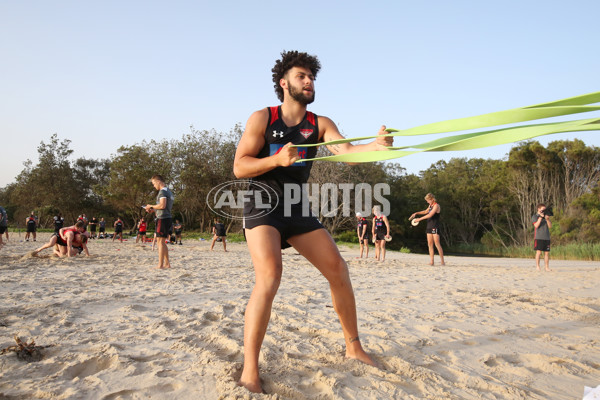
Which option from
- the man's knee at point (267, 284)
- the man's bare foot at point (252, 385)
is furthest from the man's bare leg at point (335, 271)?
the man's bare foot at point (252, 385)

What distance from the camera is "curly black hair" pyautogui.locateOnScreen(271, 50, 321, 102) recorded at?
265cm

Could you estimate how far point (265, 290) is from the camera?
221cm

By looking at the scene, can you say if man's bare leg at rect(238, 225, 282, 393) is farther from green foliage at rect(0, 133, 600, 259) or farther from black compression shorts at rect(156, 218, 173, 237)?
green foliage at rect(0, 133, 600, 259)

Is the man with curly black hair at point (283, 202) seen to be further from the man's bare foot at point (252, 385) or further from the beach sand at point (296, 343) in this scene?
the beach sand at point (296, 343)

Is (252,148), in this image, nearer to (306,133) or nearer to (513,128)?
(306,133)

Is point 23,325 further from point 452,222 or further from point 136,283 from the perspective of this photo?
point 452,222

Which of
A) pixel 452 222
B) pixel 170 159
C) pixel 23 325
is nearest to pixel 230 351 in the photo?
pixel 23 325

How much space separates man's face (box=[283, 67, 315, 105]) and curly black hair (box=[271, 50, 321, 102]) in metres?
0.04

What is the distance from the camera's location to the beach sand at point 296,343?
2.14 metres

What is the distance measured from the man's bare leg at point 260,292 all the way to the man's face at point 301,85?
2.92 feet

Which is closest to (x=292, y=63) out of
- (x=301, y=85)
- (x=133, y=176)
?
(x=301, y=85)

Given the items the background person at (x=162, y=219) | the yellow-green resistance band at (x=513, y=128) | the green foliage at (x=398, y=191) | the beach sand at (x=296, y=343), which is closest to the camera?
the yellow-green resistance band at (x=513, y=128)

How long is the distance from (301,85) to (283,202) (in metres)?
0.79

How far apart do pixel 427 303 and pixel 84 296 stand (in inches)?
158
